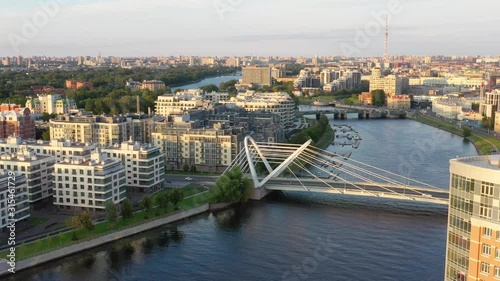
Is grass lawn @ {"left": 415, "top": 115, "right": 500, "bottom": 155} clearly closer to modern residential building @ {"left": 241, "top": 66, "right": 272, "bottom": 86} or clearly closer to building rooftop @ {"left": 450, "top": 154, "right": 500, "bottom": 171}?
building rooftop @ {"left": 450, "top": 154, "right": 500, "bottom": 171}

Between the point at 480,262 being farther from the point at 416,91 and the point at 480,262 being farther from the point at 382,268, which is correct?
the point at 416,91

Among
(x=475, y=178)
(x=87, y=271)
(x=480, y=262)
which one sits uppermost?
(x=475, y=178)

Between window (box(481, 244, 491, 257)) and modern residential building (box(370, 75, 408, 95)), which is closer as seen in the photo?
window (box(481, 244, 491, 257))

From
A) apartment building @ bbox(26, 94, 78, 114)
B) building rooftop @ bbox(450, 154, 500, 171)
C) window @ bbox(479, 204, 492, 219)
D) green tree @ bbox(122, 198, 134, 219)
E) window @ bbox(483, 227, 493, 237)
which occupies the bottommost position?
green tree @ bbox(122, 198, 134, 219)

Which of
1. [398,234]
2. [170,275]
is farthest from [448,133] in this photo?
[170,275]

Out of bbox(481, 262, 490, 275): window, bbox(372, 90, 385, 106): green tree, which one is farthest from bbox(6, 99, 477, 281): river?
bbox(372, 90, 385, 106): green tree

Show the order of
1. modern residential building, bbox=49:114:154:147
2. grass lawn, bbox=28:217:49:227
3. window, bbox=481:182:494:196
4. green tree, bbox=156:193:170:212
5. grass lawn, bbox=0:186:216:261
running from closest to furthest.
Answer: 1. window, bbox=481:182:494:196
2. grass lawn, bbox=0:186:216:261
3. grass lawn, bbox=28:217:49:227
4. green tree, bbox=156:193:170:212
5. modern residential building, bbox=49:114:154:147

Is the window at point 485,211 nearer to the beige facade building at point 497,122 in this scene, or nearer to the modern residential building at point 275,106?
the modern residential building at point 275,106

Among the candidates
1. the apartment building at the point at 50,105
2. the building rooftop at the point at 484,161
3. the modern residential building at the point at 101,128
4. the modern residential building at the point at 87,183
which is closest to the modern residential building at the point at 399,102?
the apartment building at the point at 50,105

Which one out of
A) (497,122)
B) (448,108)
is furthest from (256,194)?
(448,108)
